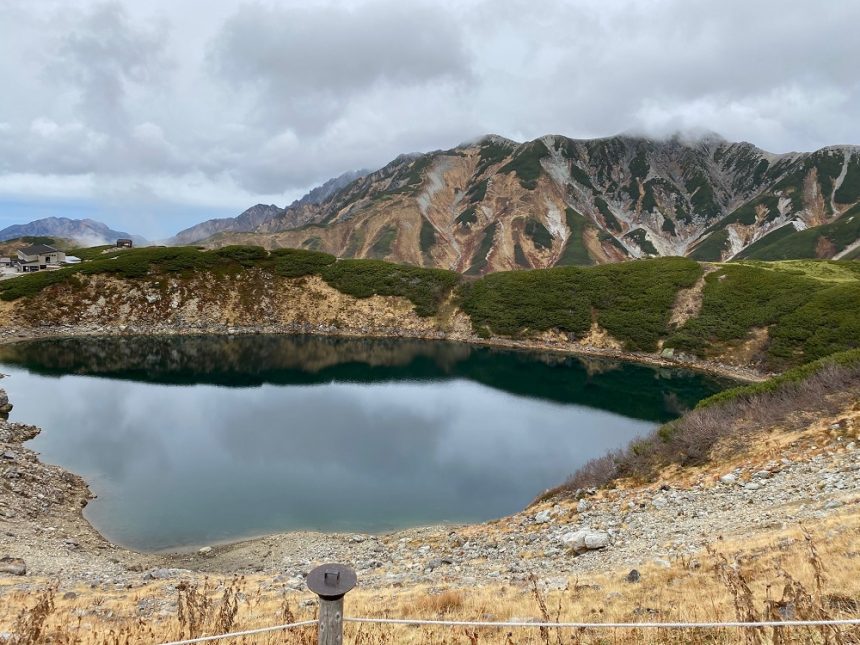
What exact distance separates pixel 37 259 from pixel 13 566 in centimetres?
12944

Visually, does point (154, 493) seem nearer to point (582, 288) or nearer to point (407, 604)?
point (407, 604)

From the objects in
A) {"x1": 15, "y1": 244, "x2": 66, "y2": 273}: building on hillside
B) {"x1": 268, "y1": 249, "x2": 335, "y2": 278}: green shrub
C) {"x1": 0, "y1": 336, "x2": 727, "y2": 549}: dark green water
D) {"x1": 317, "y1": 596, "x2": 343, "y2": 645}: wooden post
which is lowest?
{"x1": 317, "y1": 596, "x2": 343, "y2": 645}: wooden post

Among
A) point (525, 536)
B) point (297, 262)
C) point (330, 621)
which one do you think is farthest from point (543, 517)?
point (297, 262)

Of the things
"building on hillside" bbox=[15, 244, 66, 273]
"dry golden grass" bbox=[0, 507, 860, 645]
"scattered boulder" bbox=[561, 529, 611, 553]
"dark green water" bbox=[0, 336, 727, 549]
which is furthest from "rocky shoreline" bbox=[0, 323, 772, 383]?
"dry golden grass" bbox=[0, 507, 860, 645]

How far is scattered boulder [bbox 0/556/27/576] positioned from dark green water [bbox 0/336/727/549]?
744 centimetres

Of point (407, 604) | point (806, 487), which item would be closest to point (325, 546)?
point (407, 604)

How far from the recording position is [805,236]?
614ft

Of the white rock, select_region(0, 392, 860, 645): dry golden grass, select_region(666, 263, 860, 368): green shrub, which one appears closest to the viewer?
select_region(0, 392, 860, 645): dry golden grass

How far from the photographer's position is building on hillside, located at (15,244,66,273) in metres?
116

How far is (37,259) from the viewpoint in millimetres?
117625

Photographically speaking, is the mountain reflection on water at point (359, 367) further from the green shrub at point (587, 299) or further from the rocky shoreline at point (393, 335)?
the green shrub at point (587, 299)

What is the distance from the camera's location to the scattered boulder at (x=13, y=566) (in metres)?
16.8

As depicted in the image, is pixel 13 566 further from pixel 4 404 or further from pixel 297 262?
pixel 297 262

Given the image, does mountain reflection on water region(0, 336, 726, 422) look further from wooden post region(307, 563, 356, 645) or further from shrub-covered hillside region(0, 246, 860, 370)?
wooden post region(307, 563, 356, 645)
